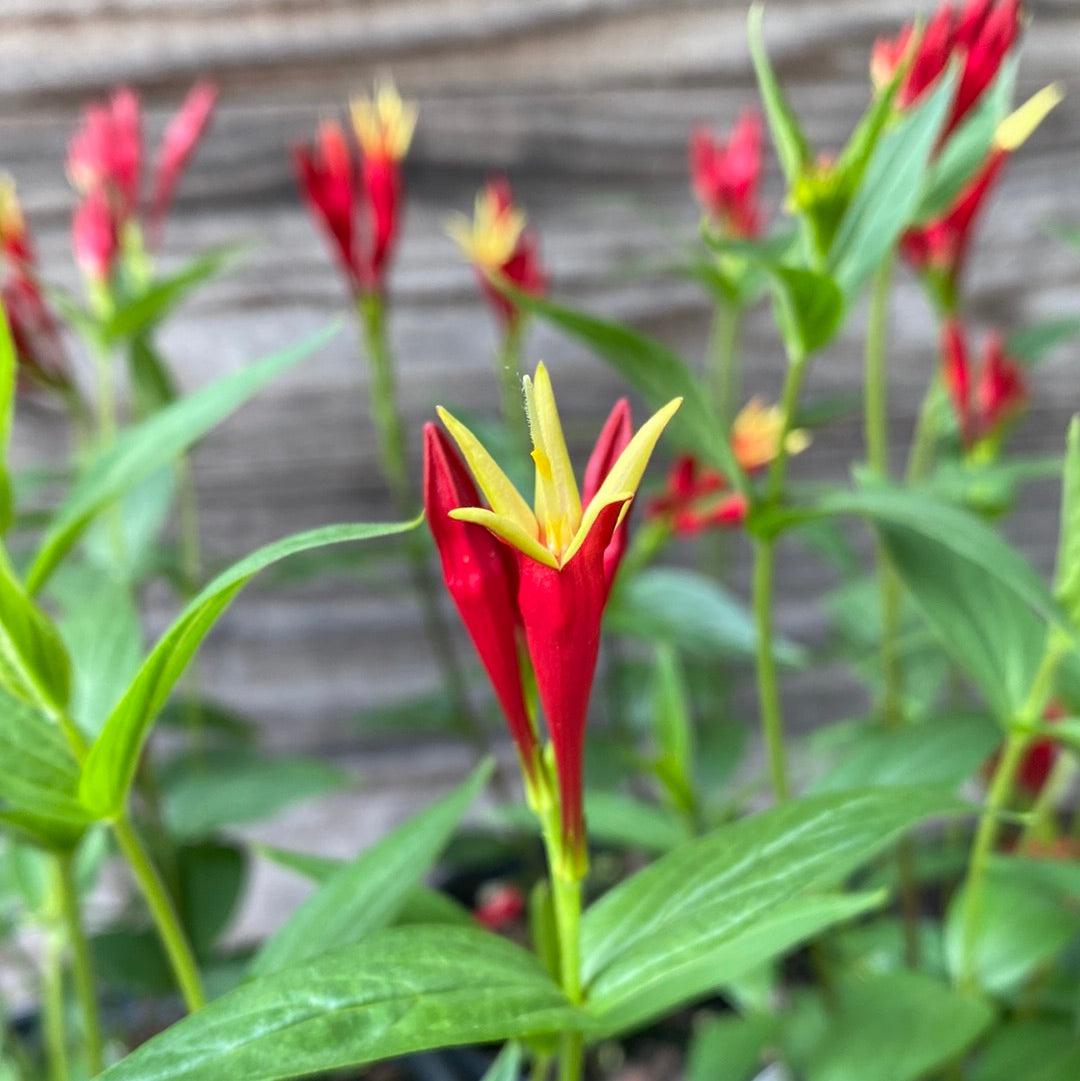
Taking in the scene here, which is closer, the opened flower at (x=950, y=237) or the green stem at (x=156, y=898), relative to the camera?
the green stem at (x=156, y=898)

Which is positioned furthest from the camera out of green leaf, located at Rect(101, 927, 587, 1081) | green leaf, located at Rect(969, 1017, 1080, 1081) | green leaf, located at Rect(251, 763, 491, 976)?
green leaf, located at Rect(969, 1017, 1080, 1081)

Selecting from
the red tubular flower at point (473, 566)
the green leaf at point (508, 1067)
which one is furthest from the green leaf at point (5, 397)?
the green leaf at point (508, 1067)

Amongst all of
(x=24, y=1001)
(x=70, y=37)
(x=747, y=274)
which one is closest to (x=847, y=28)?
(x=747, y=274)

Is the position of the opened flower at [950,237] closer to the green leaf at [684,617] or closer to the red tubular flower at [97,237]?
the green leaf at [684,617]

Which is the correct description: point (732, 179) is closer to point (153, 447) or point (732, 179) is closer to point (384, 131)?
point (384, 131)

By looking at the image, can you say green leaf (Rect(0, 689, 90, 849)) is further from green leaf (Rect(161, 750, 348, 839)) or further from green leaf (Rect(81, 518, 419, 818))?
green leaf (Rect(161, 750, 348, 839))

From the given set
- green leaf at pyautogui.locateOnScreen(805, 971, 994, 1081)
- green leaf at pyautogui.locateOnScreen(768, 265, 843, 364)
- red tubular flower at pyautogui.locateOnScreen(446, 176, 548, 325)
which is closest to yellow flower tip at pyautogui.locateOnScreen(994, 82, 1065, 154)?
green leaf at pyautogui.locateOnScreen(768, 265, 843, 364)

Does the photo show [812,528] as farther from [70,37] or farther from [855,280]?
[70,37]
